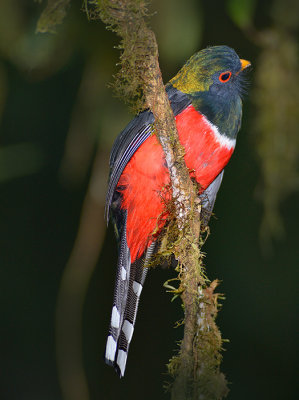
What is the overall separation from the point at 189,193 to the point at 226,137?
2.49ft

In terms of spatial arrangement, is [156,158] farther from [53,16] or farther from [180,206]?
[53,16]

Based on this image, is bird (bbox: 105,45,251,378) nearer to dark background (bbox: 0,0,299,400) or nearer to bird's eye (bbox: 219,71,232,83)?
bird's eye (bbox: 219,71,232,83)

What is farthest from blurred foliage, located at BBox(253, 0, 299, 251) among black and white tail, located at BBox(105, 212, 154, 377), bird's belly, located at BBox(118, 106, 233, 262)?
black and white tail, located at BBox(105, 212, 154, 377)

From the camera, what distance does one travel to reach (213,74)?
343 centimetres

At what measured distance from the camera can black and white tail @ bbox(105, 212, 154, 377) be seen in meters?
3.52

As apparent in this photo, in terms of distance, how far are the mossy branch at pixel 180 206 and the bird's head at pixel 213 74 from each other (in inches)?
31.6

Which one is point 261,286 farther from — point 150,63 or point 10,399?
point 150,63

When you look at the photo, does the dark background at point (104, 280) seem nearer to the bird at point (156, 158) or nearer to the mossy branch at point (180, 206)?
the bird at point (156, 158)

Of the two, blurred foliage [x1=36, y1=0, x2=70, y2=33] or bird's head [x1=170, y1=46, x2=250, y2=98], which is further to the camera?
bird's head [x1=170, y1=46, x2=250, y2=98]

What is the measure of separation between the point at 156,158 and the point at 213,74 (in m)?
0.67

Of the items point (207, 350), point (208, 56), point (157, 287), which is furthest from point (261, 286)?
point (207, 350)

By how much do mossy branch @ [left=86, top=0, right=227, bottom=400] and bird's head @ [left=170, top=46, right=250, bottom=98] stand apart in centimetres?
80

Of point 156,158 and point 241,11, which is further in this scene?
point 156,158

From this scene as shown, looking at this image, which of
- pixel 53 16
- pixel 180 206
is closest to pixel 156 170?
pixel 180 206
